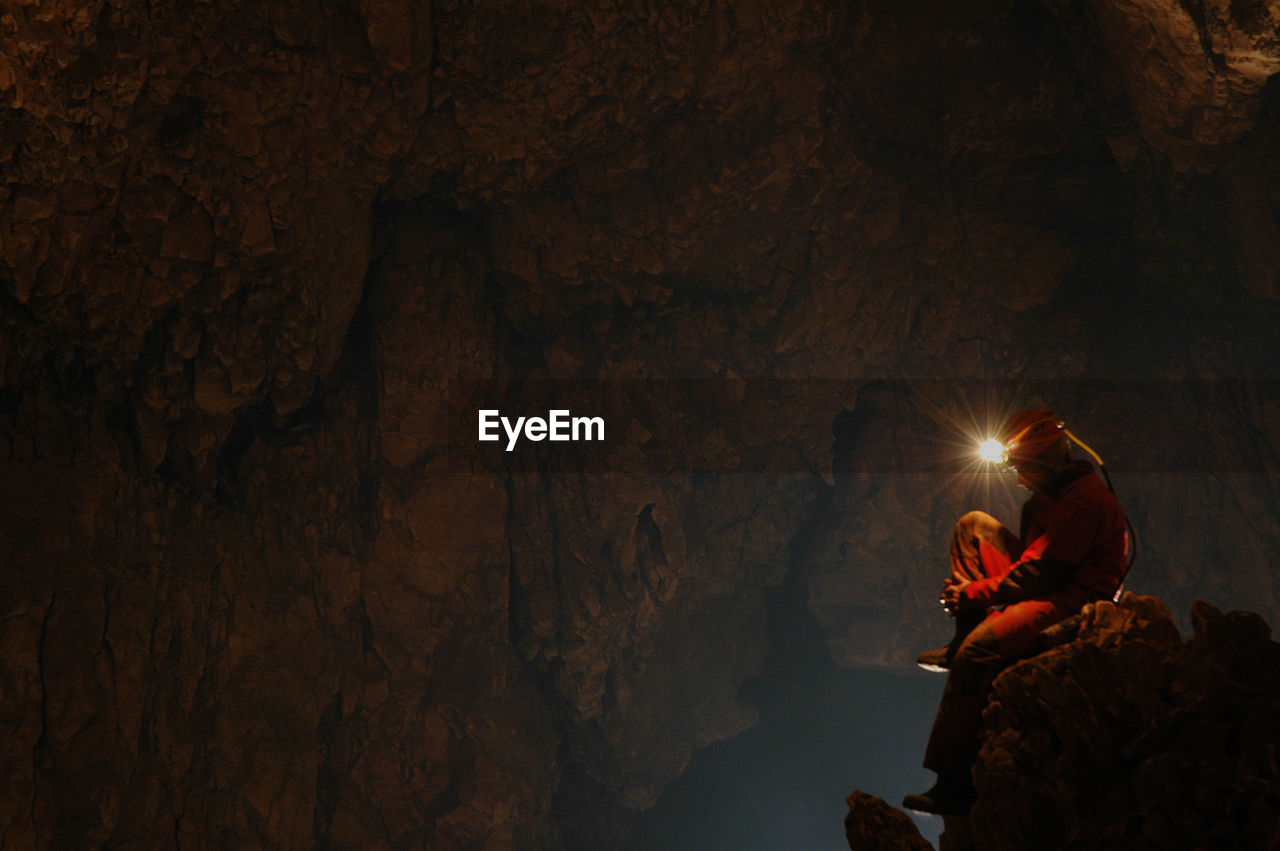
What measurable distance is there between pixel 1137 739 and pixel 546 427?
8.33 m

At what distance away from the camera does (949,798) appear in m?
3.17

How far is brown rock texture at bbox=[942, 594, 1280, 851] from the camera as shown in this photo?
258 cm

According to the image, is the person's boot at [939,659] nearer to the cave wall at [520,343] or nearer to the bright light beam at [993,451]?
the bright light beam at [993,451]

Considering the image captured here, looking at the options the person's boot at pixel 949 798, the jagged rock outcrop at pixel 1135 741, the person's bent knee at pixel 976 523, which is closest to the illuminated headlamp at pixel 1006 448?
the person's bent knee at pixel 976 523

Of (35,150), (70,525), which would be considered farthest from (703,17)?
(70,525)

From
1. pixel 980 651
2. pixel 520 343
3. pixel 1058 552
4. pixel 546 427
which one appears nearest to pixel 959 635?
pixel 980 651

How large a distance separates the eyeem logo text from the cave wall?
297mm

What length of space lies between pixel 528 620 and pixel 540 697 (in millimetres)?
1275

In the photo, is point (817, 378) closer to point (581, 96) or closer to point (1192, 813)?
point (581, 96)

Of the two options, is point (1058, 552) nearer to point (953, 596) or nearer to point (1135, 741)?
point (953, 596)

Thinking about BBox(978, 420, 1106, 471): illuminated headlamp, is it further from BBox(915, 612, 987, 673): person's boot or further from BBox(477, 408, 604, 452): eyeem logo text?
BBox(477, 408, 604, 452): eyeem logo text

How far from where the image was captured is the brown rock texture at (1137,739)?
102 inches

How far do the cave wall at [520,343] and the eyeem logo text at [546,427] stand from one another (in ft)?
0.97

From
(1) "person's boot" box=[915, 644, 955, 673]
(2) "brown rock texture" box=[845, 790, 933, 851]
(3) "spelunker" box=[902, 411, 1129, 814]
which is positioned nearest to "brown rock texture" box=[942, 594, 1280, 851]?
(3) "spelunker" box=[902, 411, 1129, 814]
